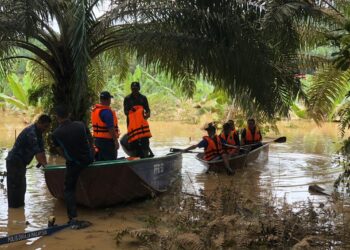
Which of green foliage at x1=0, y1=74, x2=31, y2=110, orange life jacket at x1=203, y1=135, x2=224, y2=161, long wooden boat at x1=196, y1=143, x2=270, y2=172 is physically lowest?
long wooden boat at x1=196, y1=143, x2=270, y2=172

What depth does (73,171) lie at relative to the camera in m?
6.39

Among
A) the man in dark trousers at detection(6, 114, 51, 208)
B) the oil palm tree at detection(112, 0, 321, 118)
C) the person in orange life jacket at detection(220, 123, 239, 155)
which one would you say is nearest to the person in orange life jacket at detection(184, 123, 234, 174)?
the person in orange life jacket at detection(220, 123, 239, 155)

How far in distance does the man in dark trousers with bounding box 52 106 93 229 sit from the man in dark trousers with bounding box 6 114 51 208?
48 centimetres

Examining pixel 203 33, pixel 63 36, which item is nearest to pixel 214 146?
pixel 203 33

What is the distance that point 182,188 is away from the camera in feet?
28.2

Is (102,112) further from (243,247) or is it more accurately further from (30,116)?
(30,116)

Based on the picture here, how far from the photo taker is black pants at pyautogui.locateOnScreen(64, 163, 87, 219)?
6355 mm

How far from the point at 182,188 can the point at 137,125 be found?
1.27 metres

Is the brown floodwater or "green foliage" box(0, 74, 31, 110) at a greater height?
"green foliage" box(0, 74, 31, 110)

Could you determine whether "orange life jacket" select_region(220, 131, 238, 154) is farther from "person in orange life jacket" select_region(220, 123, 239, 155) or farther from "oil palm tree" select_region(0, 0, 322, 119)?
"oil palm tree" select_region(0, 0, 322, 119)

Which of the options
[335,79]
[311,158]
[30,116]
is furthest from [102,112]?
[30,116]

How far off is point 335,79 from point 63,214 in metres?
6.46

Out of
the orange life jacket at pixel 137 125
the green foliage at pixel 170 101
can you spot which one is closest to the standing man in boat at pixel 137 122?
the orange life jacket at pixel 137 125

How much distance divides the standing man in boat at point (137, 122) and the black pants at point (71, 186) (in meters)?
2.20
